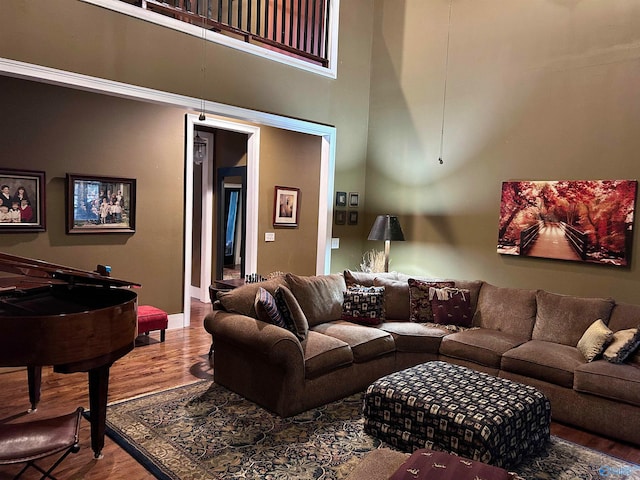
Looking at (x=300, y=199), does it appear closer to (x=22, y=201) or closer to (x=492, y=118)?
(x=492, y=118)

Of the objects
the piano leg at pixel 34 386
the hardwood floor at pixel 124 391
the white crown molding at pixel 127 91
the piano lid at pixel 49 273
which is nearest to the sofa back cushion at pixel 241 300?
the hardwood floor at pixel 124 391

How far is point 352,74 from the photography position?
6367 millimetres

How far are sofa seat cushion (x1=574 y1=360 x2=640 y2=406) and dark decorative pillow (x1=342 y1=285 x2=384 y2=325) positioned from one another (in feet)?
5.75

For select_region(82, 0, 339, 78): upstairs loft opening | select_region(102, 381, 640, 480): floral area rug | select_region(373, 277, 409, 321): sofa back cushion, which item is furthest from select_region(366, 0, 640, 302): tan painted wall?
select_region(102, 381, 640, 480): floral area rug

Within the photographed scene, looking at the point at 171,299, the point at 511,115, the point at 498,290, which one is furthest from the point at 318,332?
the point at 511,115

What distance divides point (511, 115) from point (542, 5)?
114cm

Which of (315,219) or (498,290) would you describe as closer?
(498,290)

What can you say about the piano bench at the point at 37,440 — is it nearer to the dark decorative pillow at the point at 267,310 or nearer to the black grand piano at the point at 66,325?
the black grand piano at the point at 66,325

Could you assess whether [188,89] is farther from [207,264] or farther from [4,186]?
[207,264]

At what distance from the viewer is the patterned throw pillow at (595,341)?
366 cm

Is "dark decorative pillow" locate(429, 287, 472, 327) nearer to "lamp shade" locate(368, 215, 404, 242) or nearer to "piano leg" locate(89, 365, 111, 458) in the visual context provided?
"lamp shade" locate(368, 215, 404, 242)

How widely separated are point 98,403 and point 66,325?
→ 2.27ft

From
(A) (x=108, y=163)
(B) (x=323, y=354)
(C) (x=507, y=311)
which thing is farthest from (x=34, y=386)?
(C) (x=507, y=311)

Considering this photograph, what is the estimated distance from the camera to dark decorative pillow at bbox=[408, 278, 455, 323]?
4.73m
